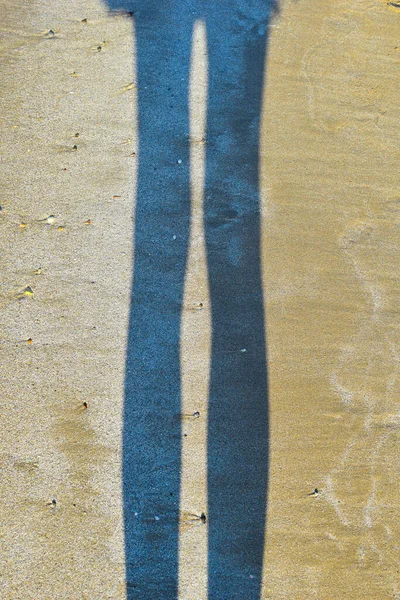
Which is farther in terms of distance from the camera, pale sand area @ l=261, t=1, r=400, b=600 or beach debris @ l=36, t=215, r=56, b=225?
beach debris @ l=36, t=215, r=56, b=225

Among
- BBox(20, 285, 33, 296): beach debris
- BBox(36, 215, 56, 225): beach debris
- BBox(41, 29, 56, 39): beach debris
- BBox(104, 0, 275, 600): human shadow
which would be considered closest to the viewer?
BBox(104, 0, 275, 600): human shadow

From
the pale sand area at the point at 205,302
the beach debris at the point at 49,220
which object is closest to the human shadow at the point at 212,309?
the pale sand area at the point at 205,302

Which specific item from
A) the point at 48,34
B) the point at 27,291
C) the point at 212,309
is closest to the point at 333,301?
the point at 212,309

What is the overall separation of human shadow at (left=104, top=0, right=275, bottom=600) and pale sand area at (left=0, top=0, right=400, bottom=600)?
8cm

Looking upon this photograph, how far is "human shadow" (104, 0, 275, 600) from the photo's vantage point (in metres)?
3.33

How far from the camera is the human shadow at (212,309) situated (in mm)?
3326

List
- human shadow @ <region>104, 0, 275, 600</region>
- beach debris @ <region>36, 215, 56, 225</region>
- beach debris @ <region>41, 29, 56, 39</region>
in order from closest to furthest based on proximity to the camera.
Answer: human shadow @ <region>104, 0, 275, 600</region>, beach debris @ <region>36, 215, 56, 225</region>, beach debris @ <region>41, 29, 56, 39</region>

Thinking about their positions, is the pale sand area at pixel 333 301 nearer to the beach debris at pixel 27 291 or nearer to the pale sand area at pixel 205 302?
the pale sand area at pixel 205 302

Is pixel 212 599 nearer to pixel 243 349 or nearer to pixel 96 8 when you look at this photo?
pixel 243 349

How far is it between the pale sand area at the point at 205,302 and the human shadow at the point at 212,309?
3.1 inches

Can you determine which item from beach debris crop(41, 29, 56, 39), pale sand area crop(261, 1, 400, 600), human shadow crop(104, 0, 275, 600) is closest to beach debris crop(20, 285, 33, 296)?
human shadow crop(104, 0, 275, 600)

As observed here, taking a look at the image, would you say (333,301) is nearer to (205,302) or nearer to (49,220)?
(205,302)

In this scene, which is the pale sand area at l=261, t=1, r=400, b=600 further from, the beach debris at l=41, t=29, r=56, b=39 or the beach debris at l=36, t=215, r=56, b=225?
the beach debris at l=41, t=29, r=56, b=39

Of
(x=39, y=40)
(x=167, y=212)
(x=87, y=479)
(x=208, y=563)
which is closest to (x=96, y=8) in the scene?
(x=39, y=40)
